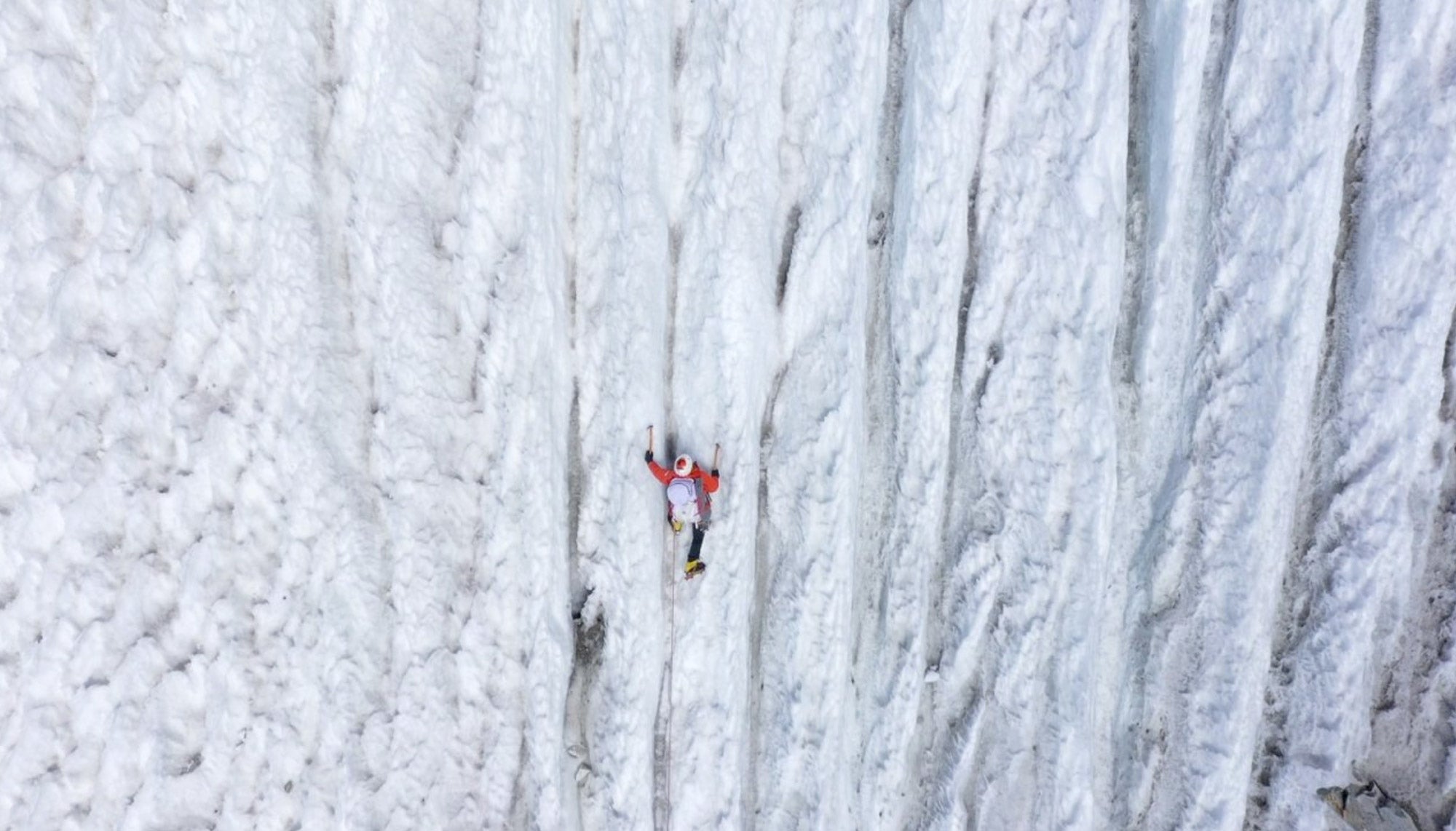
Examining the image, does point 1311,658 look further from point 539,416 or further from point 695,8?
point 695,8

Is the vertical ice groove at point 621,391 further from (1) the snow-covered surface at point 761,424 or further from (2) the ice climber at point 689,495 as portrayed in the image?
(2) the ice climber at point 689,495

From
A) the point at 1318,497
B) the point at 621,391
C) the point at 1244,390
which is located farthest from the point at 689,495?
the point at 1318,497

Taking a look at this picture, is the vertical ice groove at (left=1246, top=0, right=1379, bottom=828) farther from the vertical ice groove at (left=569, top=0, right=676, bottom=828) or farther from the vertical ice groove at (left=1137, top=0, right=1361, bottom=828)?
the vertical ice groove at (left=569, top=0, right=676, bottom=828)

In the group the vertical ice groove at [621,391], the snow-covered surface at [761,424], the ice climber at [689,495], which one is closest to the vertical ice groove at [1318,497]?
the snow-covered surface at [761,424]

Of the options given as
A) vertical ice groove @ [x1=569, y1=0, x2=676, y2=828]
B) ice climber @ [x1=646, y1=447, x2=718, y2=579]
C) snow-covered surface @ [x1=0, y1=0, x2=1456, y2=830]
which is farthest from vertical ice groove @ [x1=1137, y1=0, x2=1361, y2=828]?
vertical ice groove @ [x1=569, y1=0, x2=676, y2=828]

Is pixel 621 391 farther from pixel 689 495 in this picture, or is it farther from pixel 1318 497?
pixel 1318 497
